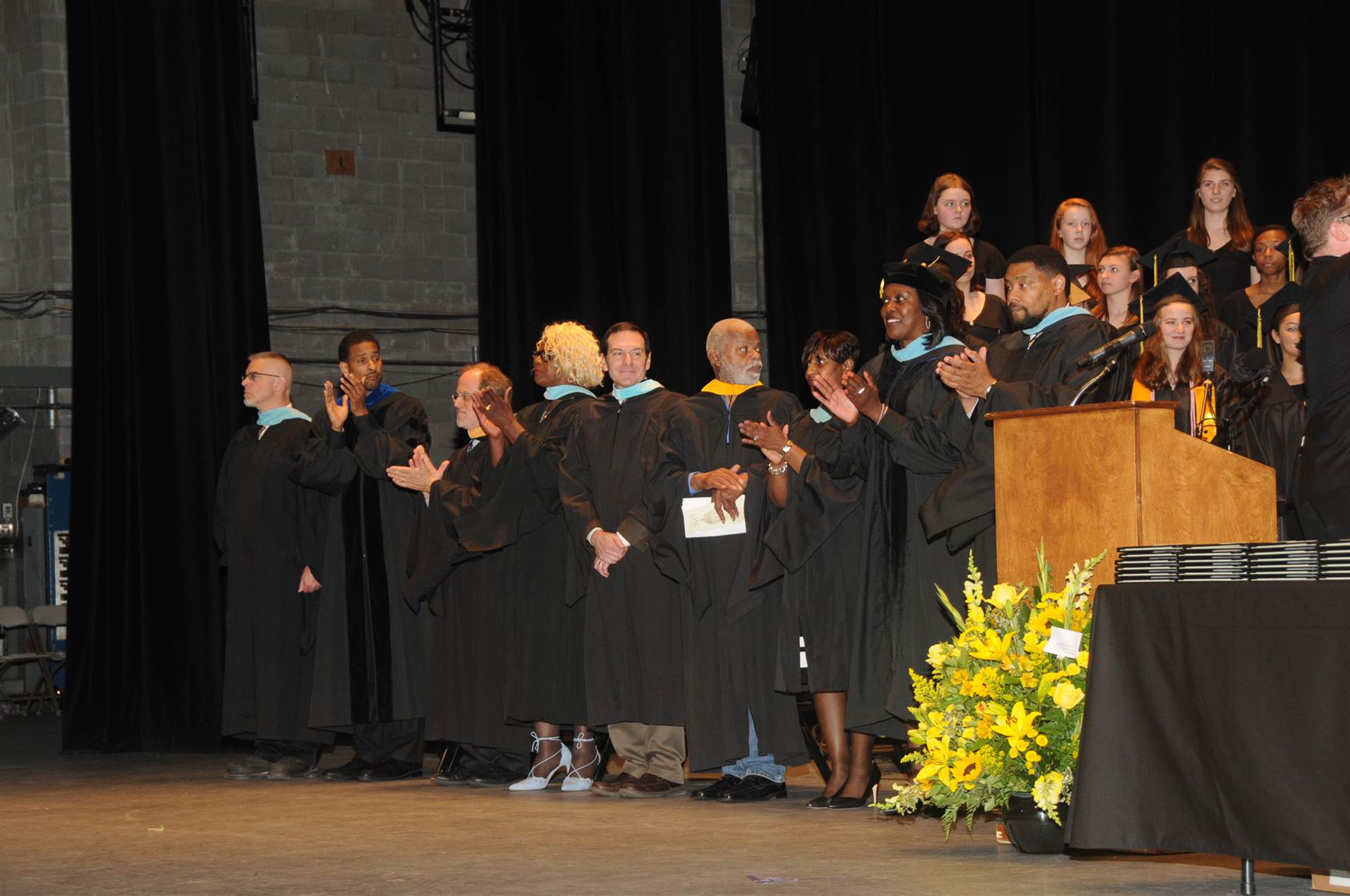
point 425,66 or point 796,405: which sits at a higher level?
point 425,66

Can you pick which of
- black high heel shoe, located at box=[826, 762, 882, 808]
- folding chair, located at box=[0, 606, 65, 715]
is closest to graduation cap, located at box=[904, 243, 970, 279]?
black high heel shoe, located at box=[826, 762, 882, 808]

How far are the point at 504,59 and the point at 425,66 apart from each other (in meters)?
2.79

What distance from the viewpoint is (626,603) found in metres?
6.39

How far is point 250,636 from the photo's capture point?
7.64 metres

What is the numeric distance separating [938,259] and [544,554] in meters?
1.95

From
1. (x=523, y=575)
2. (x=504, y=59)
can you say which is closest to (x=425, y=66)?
(x=504, y=59)

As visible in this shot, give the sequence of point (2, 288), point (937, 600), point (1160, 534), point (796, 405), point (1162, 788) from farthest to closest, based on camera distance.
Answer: point (2, 288) → point (796, 405) → point (937, 600) → point (1160, 534) → point (1162, 788)

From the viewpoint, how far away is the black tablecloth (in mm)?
3432

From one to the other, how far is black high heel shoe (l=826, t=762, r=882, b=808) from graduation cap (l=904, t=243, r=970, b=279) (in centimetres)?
170

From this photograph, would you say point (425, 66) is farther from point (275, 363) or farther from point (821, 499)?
point (821, 499)

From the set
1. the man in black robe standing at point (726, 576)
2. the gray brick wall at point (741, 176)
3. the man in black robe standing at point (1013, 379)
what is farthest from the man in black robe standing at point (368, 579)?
the gray brick wall at point (741, 176)

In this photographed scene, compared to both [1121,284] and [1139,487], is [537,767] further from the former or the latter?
[1139,487]

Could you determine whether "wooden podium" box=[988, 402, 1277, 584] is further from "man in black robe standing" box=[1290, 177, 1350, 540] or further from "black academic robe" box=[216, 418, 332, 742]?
"black academic robe" box=[216, 418, 332, 742]

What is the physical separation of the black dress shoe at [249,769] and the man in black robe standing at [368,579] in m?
0.35
